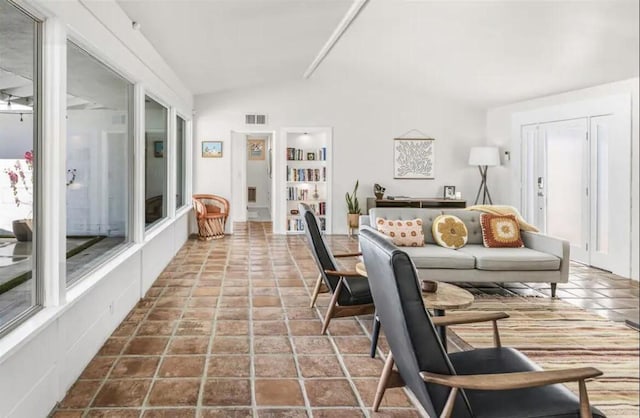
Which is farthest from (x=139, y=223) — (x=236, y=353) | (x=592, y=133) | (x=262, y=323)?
(x=592, y=133)

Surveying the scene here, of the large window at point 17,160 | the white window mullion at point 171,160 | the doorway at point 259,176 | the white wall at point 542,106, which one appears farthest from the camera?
the doorway at point 259,176

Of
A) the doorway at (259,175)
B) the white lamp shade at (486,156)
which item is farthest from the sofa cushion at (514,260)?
the doorway at (259,175)

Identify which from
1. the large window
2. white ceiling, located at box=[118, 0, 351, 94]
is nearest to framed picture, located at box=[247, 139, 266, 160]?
white ceiling, located at box=[118, 0, 351, 94]

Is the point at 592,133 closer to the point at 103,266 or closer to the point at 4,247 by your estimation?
the point at 103,266

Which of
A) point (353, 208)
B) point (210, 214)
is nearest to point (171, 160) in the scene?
point (210, 214)

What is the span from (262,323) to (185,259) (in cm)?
304

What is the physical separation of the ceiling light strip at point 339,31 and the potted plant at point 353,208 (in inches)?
92.3

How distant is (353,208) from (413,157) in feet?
5.03

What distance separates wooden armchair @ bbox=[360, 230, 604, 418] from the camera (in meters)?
1.64

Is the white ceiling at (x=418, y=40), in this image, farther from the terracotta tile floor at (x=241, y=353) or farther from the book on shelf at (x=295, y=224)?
the book on shelf at (x=295, y=224)

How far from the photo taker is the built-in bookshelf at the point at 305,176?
9.36 metres

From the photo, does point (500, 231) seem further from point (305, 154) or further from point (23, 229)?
point (305, 154)

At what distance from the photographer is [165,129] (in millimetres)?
6410

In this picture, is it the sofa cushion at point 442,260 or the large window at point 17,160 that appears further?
the sofa cushion at point 442,260
